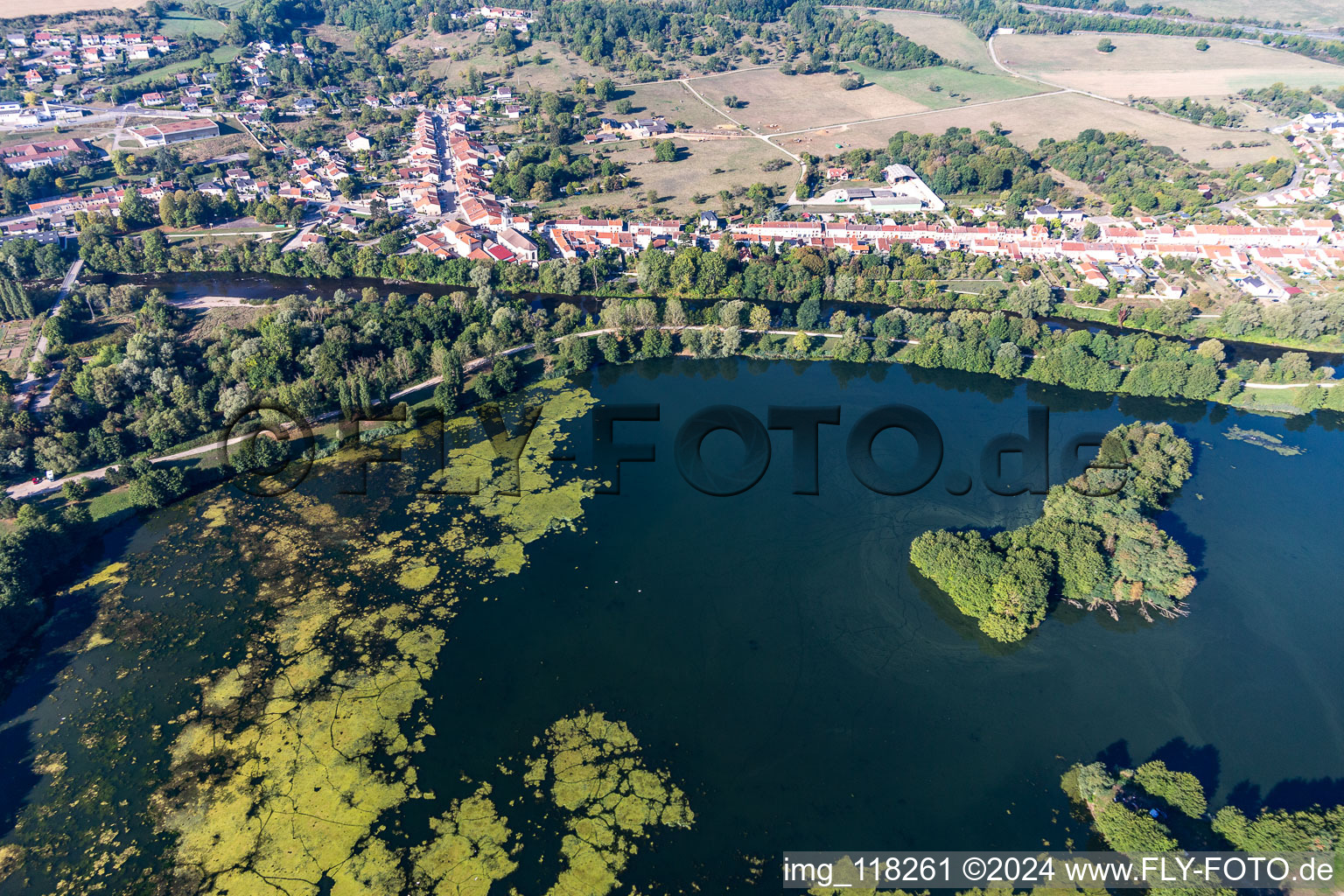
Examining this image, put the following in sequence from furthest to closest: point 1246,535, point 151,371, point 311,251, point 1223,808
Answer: point 311,251 → point 151,371 → point 1246,535 → point 1223,808

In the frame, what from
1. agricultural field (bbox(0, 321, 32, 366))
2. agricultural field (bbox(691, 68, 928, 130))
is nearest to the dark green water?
agricultural field (bbox(0, 321, 32, 366))

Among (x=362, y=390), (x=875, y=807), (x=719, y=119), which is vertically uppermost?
(x=719, y=119)

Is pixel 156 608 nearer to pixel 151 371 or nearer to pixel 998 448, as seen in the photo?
pixel 151 371

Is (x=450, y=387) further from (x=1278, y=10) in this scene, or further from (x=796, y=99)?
(x=1278, y=10)

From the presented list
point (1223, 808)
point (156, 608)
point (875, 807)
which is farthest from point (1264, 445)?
point (156, 608)

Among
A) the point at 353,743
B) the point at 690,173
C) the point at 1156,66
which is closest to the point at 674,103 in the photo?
the point at 690,173
